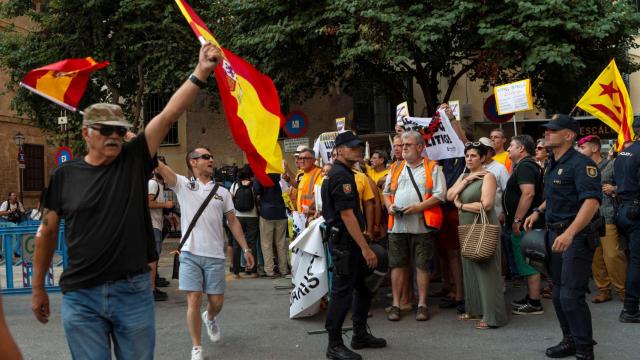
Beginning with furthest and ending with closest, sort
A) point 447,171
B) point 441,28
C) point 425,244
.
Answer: point 441,28
point 447,171
point 425,244

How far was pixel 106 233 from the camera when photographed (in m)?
3.30

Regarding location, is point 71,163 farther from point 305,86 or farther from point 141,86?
point 141,86

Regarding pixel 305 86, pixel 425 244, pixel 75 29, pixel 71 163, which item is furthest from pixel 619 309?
pixel 75 29

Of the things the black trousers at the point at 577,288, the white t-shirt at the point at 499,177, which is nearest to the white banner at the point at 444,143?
the white t-shirt at the point at 499,177

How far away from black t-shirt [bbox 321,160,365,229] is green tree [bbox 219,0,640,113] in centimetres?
869

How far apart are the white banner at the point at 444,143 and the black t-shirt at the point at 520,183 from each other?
0.74 meters

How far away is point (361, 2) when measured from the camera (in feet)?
47.5

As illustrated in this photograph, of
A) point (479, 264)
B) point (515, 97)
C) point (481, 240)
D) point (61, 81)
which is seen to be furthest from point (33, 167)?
point (481, 240)

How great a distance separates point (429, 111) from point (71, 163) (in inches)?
635

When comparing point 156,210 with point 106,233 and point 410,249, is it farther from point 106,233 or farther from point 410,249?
point 106,233

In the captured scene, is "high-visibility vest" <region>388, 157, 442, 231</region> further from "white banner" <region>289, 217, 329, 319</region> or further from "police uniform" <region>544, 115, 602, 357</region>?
"police uniform" <region>544, 115, 602, 357</region>

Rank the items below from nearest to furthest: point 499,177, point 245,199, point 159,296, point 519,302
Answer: point 519,302 → point 499,177 → point 159,296 → point 245,199

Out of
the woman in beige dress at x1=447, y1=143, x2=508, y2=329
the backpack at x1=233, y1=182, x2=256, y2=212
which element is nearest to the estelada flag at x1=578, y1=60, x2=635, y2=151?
the woman in beige dress at x1=447, y1=143, x2=508, y2=329

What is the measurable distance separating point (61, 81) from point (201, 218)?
1691 millimetres
